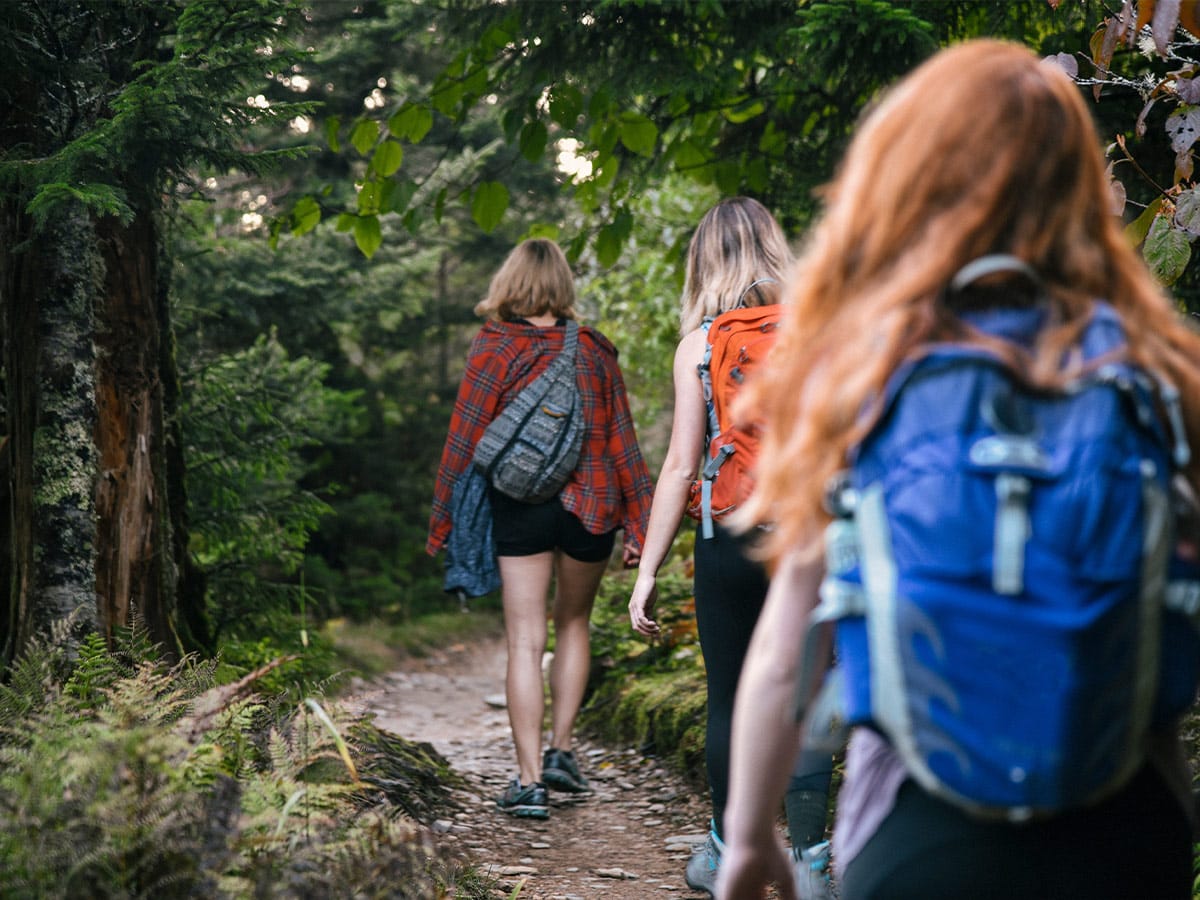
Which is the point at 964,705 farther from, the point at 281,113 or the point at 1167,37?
the point at 281,113

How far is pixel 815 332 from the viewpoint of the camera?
61.3 inches

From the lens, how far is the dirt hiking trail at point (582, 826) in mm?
4312

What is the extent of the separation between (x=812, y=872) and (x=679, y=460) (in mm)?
1309

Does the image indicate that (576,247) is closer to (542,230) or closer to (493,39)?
(542,230)

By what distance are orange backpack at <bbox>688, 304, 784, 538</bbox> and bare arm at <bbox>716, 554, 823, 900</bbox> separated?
72.0 inches

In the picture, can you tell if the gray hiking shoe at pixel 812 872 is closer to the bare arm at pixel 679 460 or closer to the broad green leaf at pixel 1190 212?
the bare arm at pixel 679 460

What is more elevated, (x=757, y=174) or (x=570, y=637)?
(x=757, y=174)

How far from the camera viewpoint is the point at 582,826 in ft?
17.1

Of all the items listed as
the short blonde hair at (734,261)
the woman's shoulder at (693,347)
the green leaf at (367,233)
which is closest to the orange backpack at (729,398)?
the woman's shoulder at (693,347)

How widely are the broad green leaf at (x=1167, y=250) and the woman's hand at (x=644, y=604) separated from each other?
176 centimetres

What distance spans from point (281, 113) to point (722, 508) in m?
2.16

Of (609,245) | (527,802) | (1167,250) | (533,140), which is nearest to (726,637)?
(1167,250)

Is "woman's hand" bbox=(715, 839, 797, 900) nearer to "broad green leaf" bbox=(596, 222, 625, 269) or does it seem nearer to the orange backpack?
the orange backpack

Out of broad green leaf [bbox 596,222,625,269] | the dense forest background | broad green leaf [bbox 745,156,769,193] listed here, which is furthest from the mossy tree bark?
broad green leaf [bbox 745,156,769,193]
